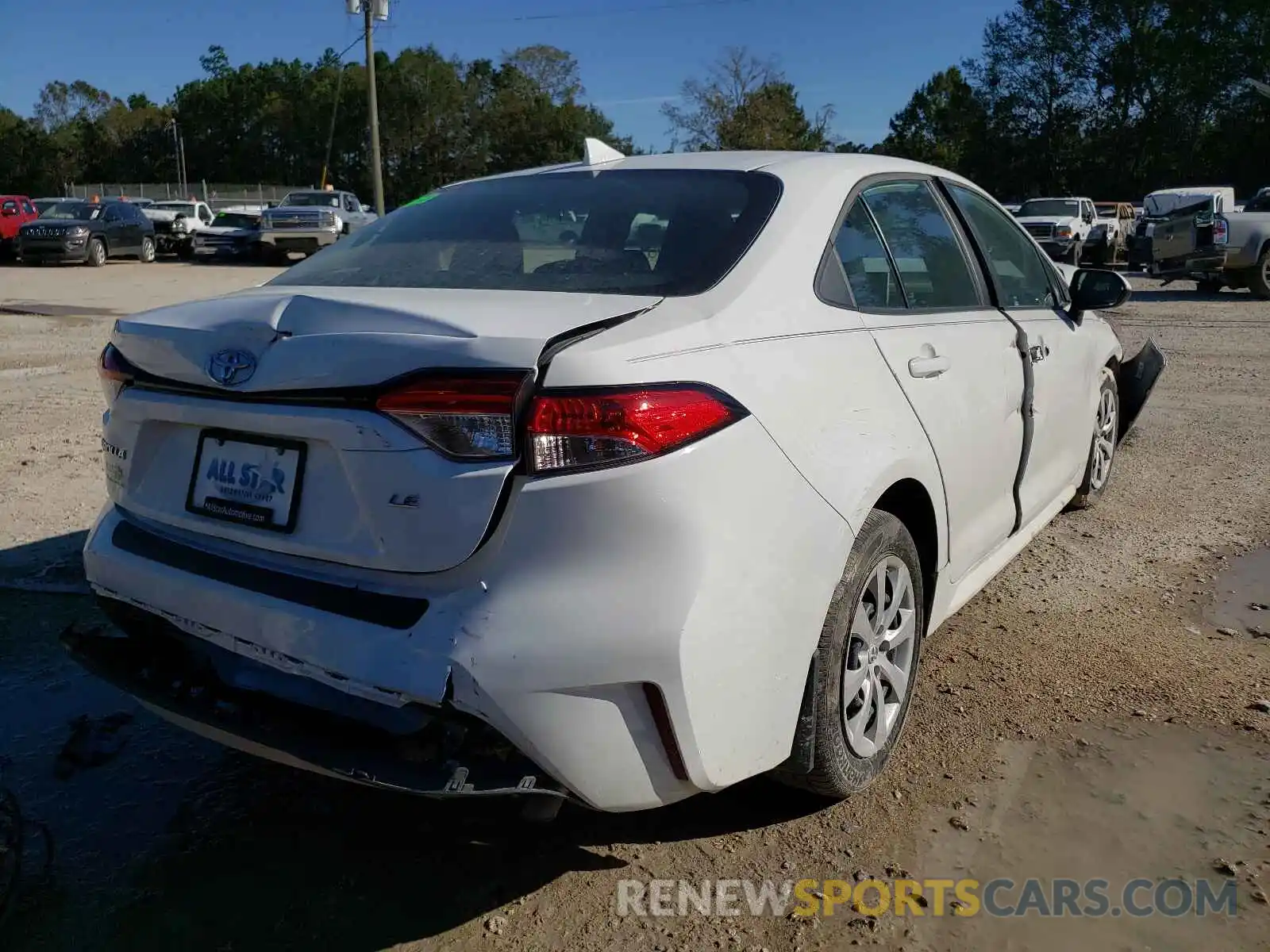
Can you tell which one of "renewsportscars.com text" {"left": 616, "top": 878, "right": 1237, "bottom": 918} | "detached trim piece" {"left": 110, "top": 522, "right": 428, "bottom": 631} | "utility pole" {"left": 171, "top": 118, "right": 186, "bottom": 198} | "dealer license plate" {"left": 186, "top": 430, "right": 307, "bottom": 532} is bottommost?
"renewsportscars.com text" {"left": 616, "top": 878, "right": 1237, "bottom": 918}

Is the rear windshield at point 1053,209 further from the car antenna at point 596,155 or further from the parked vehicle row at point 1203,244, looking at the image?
the car antenna at point 596,155

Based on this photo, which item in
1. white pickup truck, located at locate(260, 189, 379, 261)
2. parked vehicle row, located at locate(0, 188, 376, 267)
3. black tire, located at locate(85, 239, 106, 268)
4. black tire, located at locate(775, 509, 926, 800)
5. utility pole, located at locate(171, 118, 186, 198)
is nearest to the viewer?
black tire, located at locate(775, 509, 926, 800)

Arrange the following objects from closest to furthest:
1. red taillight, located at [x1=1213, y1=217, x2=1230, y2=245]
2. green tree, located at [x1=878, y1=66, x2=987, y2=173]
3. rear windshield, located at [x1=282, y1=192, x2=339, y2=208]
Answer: red taillight, located at [x1=1213, y1=217, x2=1230, y2=245] → rear windshield, located at [x1=282, y1=192, x2=339, y2=208] → green tree, located at [x1=878, y1=66, x2=987, y2=173]

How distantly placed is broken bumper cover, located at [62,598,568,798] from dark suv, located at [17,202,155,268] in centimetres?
2634

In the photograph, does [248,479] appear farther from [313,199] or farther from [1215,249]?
[313,199]

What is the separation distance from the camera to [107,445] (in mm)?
2771

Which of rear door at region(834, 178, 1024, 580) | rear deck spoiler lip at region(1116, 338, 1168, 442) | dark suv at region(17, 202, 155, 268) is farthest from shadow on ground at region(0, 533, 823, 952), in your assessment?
dark suv at region(17, 202, 155, 268)

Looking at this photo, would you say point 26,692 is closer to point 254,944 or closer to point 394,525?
point 254,944

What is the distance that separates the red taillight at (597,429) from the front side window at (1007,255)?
213 centimetres

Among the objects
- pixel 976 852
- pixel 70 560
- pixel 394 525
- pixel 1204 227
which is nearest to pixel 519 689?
pixel 394 525

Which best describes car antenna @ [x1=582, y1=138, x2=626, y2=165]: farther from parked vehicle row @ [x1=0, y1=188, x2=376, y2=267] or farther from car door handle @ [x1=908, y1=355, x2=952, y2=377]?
parked vehicle row @ [x1=0, y1=188, x2=376, y2=267]

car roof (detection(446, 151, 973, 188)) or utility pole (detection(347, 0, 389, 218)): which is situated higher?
utility pole (detection(347, 0, 389, 218))

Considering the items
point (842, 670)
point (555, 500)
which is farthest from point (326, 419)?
point (842, 670)

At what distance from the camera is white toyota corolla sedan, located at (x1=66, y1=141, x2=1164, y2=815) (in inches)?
81.9
